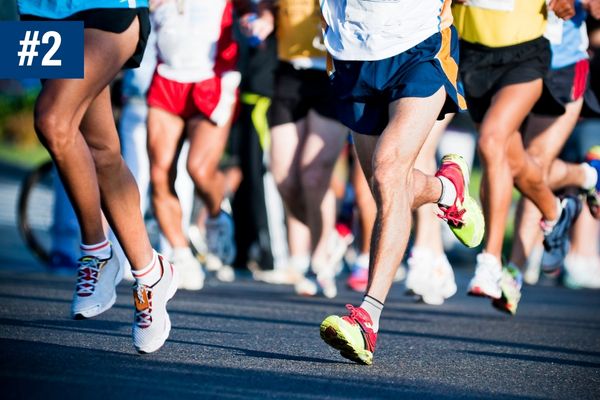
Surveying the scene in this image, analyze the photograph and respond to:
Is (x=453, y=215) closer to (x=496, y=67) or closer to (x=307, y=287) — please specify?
(x=496, y=67)

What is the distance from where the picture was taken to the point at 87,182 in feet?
15.8

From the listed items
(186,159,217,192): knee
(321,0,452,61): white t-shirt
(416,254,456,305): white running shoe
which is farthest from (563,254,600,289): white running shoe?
(321,0,452,61): white t-shirt

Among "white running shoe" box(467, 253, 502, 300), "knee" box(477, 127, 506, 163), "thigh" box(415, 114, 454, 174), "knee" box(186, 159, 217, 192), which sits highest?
"knee" box(477, 127, 506, 163)

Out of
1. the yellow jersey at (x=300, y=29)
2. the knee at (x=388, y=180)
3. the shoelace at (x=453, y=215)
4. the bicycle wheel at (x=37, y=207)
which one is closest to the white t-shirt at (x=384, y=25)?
the knee at (x=388, y=180)

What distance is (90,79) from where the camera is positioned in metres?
4.69

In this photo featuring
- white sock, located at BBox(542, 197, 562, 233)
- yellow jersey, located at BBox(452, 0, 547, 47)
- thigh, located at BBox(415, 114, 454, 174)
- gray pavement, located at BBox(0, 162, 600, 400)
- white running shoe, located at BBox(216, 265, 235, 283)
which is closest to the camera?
gray pavement, located at BBox(0, 162, 600, 400)

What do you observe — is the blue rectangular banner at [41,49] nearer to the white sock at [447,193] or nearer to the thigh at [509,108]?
the white sock at [447,193]

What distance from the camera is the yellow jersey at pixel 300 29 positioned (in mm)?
8250

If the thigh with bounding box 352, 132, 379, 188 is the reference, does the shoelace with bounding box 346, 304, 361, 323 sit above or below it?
below

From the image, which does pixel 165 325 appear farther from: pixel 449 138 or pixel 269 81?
pixel 449 138

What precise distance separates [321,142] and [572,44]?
1923mm

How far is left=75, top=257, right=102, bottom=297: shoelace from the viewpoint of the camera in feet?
16.3

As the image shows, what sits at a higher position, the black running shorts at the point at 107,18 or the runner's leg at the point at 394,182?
the black running shorts at the point at 107,18

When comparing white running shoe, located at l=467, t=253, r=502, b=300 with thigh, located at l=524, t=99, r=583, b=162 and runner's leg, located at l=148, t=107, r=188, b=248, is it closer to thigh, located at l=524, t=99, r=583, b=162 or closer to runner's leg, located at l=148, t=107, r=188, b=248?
thigh, located at l=524, t=99, r=583, b=162
